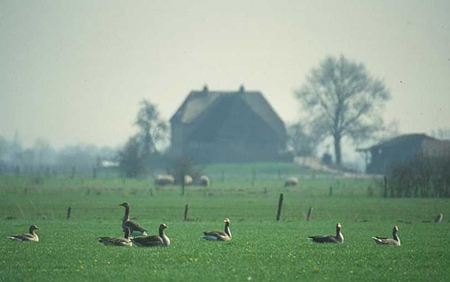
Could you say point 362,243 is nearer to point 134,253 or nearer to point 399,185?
point 134,253

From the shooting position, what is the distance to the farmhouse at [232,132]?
13975 centimetres

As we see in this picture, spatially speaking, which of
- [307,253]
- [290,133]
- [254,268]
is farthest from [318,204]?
[290,133]

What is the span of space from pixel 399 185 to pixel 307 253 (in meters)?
49.2

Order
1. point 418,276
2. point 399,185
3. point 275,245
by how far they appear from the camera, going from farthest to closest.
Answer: point 399,185 < point 275,245 < point 418,276

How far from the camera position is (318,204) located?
2393 inches

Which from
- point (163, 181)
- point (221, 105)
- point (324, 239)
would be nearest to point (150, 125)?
point (221, 105)

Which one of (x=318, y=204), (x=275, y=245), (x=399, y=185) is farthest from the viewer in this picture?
(x=399, y=185)

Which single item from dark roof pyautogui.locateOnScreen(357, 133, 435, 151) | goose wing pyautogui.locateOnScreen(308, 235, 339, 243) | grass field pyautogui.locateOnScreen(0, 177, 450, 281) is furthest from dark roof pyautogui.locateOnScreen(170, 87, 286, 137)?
goose wing pyautogui.locateOnScreen(308, 235, 339, 243)

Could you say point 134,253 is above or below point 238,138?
below

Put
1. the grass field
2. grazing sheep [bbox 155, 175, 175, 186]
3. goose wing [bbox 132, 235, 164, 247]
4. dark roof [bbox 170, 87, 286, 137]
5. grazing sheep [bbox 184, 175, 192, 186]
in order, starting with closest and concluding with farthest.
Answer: the grass field, goose wing [bbox 132, 235, 164, 247], grazing sheep [bbox 155, 175, 175, 186], grazing sheep [bbox 184, 175, 192, 186], dark roof [bbox 170, 87, 286, 137]

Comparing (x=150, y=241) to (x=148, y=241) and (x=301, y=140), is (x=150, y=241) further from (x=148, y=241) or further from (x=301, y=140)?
(x=301, y=140)

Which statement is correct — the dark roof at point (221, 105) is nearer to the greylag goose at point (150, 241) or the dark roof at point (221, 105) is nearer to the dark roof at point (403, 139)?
the dark roof at point (403, 139)

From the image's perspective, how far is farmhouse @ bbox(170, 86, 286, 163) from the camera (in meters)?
140

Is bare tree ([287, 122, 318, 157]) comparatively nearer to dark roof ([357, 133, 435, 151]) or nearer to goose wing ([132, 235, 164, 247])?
dark roof ([357, 133, 435, 151])
